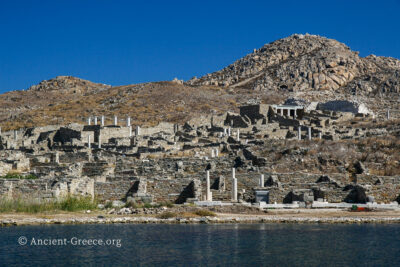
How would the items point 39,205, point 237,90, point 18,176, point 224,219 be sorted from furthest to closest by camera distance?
point 237,90 < point 18,176 < point 39,205 < point 224,219

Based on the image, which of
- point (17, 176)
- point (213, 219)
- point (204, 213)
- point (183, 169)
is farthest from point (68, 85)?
point (213, 219)

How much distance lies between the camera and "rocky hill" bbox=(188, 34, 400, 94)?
130 metres

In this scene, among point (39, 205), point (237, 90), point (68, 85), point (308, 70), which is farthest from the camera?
point (68, 85)

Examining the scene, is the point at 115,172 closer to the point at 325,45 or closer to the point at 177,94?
the point at 177,94

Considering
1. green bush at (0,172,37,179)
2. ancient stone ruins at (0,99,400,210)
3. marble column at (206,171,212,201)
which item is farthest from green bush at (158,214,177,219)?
green bush at (0,172,37,179)

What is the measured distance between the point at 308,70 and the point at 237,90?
2177 centimetres

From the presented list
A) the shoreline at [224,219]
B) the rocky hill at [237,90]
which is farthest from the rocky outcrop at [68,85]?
the shoreline at [224,219]

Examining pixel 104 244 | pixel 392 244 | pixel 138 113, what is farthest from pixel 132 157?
pixel 138 113

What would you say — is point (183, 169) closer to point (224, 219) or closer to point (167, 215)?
point (167, 215)

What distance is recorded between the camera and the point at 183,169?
39656mm

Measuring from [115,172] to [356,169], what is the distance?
1447 cm

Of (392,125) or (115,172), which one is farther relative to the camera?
(392,125)

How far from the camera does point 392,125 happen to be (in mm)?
61094

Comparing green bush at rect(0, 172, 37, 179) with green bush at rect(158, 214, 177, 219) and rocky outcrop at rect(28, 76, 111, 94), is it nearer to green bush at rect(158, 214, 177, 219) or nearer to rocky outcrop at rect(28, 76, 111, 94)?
green bush at rect(158, 214, 177, 219)
